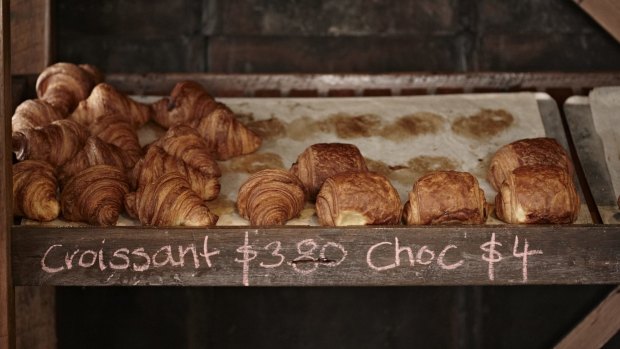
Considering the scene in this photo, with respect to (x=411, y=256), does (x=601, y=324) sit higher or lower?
lower

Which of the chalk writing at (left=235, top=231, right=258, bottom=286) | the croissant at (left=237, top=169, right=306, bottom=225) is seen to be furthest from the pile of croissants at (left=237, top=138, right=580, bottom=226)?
the chalk writing at (left=235, top=231, right=258, bottom=286)

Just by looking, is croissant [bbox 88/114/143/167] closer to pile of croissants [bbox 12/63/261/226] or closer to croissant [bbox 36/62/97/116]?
pile of croissants [bbox 12/63/261/226]

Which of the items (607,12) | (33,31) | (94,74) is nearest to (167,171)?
(94,74)

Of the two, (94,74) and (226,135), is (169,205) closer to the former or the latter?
(226,135)

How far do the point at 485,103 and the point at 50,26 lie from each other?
5.86 feet

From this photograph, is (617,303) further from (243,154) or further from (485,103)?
(243,154)

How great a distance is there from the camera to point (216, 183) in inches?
92.2

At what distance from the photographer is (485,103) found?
296 centimetres

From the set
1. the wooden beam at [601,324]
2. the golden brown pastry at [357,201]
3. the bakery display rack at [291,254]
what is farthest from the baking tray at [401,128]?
the wooden beam at [601,324]

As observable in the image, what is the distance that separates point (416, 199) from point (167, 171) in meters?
0.73

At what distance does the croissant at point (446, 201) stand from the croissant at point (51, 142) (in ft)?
3.55

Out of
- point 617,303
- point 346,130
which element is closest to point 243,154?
point 346,130

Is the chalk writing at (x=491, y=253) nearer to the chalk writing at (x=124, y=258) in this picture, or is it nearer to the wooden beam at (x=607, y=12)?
the chalk writing at (x=124, y=258)

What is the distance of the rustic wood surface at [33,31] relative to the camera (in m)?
3.18
